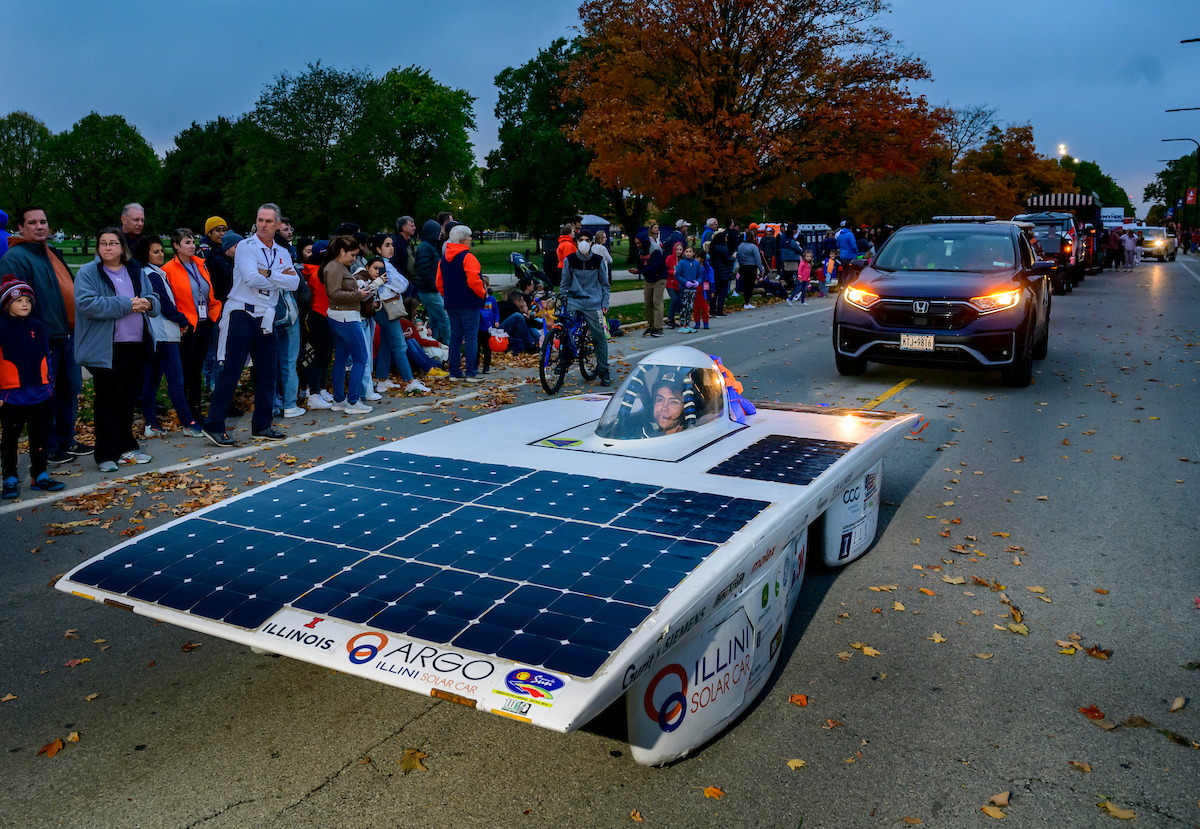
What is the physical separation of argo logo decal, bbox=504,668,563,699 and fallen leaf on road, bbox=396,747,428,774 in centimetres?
90

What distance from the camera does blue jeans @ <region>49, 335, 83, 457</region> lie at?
24.6 feet

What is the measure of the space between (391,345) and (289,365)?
188 centimetres

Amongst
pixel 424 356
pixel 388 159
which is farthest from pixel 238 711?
pixel 388 159

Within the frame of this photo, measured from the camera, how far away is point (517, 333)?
14453 mm

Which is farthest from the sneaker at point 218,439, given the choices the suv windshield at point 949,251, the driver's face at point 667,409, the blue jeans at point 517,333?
the suv windshield at point 949,251

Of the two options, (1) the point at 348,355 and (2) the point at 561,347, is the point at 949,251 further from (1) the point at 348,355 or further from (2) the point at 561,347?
(1) the point at 348,355

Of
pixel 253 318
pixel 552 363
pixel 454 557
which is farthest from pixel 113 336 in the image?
pixel 454 557

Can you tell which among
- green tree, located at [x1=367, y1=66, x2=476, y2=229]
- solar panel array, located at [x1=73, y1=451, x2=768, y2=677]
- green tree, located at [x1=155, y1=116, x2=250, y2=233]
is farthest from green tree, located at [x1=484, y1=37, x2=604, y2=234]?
solar panel array, located at [x1=73, y1=451, x2=768, y2=677]

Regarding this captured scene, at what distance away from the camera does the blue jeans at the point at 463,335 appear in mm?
11766

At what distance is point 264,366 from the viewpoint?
329 inches

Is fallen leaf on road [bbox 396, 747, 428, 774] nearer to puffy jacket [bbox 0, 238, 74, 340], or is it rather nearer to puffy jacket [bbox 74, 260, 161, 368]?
puffy jacket [bbox 74, 260, 161, 368]

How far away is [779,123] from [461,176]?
1691 inches

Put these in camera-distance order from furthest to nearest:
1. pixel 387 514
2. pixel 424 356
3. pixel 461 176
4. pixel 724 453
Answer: pixel 461 176, pixel 424 356, pixel 724 453, pixel 387 514

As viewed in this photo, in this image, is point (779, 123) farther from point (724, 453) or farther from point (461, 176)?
point (461, 176)
